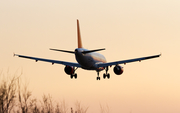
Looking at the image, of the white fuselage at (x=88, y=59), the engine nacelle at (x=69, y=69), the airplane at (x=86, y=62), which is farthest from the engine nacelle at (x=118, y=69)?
the engine nacelle at (x=69, y=69)

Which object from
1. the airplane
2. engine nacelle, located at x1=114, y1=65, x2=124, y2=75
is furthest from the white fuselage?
engine nacelle, located at x1=114, y1=65, x2=124, y2=75

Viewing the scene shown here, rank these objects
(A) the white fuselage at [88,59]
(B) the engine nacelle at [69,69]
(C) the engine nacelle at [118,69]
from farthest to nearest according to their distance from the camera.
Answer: (C) the engine nacelle at [118,69], (B) the engine nacelle at [69,69], (A) the white fuselage at [88,59]

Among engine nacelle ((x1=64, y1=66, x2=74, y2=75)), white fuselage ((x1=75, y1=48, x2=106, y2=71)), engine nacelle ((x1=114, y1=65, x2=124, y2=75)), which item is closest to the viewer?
white fuselage ((x1=75, y1=48, x2=106, y2=71))

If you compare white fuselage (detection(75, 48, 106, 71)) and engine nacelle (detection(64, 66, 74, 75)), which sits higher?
white fuselage (detection(75, 48, 106, 71))

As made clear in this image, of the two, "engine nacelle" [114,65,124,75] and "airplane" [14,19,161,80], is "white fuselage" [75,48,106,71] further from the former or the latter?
"engine nacelle" [114,65,124,75]

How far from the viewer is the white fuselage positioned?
175ft

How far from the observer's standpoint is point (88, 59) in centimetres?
5584

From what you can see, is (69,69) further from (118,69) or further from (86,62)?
(118,69)

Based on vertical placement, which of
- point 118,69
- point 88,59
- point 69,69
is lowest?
point 118,69

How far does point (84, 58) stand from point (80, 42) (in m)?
4.90

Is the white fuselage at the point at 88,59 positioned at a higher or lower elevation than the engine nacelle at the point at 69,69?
higher

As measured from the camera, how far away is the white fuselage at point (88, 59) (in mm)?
53344

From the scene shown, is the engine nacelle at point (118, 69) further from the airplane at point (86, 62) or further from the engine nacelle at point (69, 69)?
the engine nacelle at point (69, 69)

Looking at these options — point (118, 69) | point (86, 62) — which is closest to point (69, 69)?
point (86, 62)
